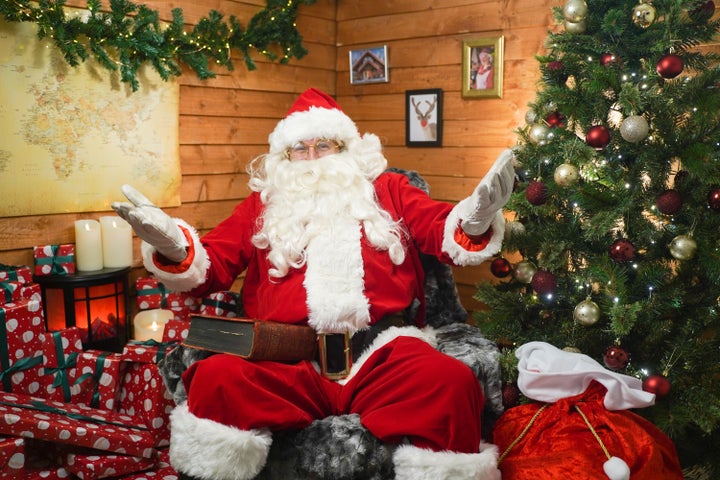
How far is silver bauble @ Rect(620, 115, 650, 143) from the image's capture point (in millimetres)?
2049

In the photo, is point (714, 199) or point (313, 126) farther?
→ point (313, 126)

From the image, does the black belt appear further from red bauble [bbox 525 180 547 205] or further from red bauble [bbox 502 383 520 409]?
red bauble [bbox 525 180 547 205]

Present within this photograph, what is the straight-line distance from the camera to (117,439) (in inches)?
89.4

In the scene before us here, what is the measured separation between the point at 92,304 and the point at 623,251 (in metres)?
1.95

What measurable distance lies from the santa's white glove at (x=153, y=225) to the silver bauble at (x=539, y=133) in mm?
1200

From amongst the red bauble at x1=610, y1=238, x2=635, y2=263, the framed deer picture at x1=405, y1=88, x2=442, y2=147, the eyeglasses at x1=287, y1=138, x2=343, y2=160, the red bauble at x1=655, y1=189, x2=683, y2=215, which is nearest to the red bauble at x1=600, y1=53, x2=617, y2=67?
the red bauble at x1=655, y1=189, x2=683, y2=215

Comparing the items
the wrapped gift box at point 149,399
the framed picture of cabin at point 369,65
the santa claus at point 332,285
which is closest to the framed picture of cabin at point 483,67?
the framed picture of cabin at point 369,65

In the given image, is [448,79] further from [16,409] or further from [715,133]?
[16,409]

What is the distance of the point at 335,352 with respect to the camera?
2.27 m

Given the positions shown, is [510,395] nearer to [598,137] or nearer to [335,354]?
[335,354]

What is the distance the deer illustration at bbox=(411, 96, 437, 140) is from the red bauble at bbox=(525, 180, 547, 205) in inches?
44.9

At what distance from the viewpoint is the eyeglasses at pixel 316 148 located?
8.66ft

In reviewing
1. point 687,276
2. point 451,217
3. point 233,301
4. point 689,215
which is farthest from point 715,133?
point 233,301

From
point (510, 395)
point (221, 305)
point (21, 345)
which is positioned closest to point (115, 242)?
point (221, 305)
